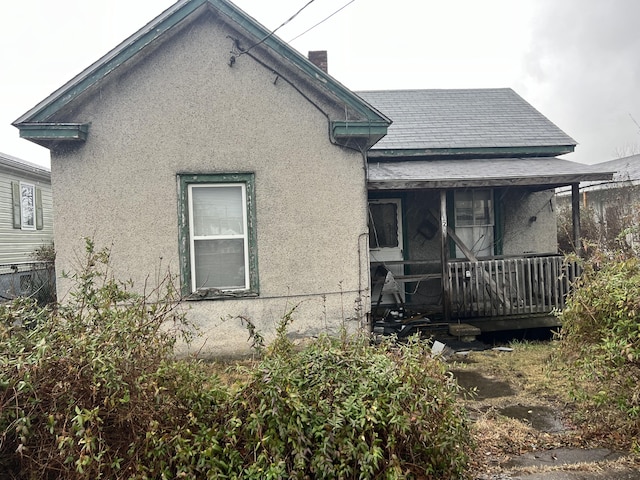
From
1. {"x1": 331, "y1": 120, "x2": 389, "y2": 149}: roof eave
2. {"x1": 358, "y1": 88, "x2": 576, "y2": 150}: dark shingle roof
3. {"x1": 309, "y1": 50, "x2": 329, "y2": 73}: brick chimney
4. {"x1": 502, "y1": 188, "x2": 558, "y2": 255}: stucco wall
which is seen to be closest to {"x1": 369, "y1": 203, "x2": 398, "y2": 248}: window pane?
{"x1": 358, "y1": 88, "x2": 576, "y2": 150}: dark shingle roof

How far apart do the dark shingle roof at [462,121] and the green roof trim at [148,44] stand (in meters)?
3.50

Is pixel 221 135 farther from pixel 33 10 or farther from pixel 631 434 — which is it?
pixel 33 10

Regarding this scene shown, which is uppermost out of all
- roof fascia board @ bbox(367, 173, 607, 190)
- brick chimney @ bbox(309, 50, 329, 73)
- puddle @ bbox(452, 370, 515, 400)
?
brick chimney @ bbox(309, 50, 329, 73)

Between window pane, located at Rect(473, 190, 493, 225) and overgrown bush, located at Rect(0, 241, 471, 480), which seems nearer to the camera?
overgrown bush, located at Rect(0, 241, 471, 480)

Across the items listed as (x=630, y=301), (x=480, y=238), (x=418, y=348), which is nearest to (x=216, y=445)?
(x=418, y=348)

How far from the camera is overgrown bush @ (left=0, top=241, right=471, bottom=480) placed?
2748 mm

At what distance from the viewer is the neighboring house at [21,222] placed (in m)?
13.8

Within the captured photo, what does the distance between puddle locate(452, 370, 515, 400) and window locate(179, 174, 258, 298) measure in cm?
308

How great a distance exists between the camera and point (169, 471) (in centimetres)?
279

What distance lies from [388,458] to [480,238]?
813cm

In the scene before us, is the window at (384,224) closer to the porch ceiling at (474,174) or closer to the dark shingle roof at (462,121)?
the porch ceiling at (474,174)

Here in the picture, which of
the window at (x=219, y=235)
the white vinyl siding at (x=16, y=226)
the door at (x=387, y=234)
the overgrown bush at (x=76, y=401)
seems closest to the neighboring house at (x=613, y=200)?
the door at (x=387, y=234)

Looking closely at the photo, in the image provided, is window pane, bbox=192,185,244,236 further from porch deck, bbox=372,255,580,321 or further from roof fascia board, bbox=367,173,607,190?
porch deck, bbox=372,255,580,321

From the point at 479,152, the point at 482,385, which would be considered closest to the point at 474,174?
the point at 479,152
